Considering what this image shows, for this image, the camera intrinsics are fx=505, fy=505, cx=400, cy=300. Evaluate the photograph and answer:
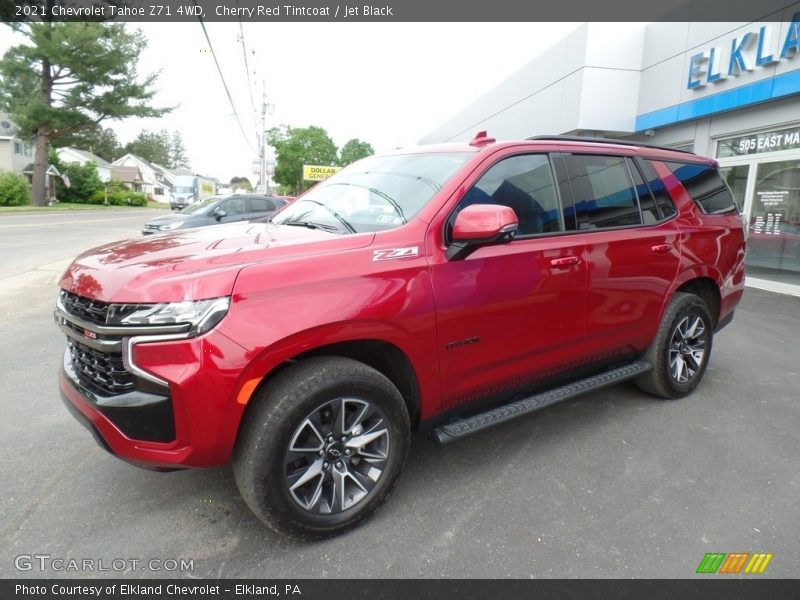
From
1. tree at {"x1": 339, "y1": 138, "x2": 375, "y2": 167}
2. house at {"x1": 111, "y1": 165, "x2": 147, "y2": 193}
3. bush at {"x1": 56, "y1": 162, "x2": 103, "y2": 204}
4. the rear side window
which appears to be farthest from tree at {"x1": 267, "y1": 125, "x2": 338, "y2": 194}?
the rear side window

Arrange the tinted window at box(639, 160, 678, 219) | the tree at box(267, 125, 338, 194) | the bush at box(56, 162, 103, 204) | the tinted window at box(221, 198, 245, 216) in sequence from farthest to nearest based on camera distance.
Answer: the tree at box(267, 125, 338, 194) < the bush at box(56, 162, 103, 204) < the tinted window at box(221, 198, 245, 216) < the tinted window at box(639, 160, 678, 219)

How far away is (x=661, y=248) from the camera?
365cm

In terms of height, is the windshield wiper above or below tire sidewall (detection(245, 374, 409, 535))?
above

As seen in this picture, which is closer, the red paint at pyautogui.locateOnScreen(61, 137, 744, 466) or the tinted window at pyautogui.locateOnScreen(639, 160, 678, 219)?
the red paint at pyautogui.locateOnScreen(61, 137, 744, 466)

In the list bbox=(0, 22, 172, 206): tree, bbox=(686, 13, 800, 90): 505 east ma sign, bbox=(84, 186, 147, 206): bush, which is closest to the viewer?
bbox=(686, 13, 800, 90): 505 east ma sign

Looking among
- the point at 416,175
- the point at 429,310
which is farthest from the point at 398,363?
the point at 416,175

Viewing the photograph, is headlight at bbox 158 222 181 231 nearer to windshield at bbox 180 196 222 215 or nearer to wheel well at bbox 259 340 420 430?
windshield at bbox 180 196 222 215

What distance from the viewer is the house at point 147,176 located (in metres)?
83.0

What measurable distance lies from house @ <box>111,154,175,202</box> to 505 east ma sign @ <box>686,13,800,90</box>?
81.7 meters

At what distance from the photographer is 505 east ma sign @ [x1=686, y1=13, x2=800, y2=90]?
29.7 ft

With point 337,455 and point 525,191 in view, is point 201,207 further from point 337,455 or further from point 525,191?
point 337,455

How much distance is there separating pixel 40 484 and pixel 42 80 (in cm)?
3818

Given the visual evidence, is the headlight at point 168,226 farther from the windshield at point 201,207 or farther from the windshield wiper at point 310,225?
the windshield wiper at point 310,225
